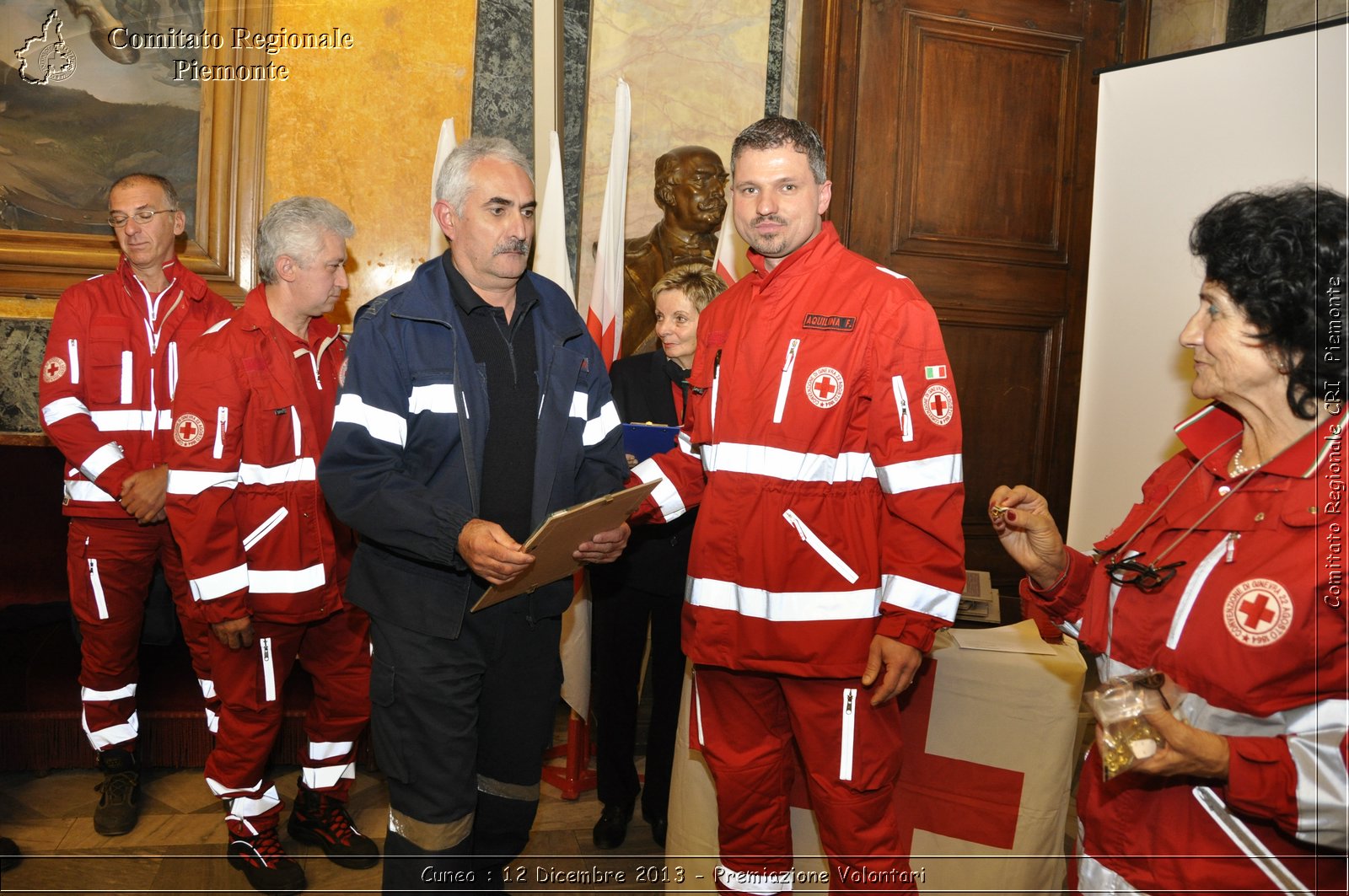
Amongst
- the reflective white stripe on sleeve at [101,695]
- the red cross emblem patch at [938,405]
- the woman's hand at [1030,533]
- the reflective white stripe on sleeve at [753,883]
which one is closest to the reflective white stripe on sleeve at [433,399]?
the red cross emblem patch at [938,405]

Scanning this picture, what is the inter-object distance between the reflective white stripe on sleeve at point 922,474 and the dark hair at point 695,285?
1147mm

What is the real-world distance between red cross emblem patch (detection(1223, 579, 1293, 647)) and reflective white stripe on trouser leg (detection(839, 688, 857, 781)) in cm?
90

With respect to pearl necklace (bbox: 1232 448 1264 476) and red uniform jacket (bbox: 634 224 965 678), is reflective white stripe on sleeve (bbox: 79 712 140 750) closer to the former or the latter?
red uniform jacket (bbox: 634 224 965 678)

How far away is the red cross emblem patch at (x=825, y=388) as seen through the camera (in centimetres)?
207

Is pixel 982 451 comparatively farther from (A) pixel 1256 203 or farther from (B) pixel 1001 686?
(A) pixel 1256 203

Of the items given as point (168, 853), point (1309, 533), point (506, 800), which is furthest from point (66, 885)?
point (1309, 533)

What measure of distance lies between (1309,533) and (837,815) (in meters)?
1.18

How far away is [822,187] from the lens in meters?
2.23

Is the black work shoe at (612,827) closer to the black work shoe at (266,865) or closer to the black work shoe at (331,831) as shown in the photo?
the black work shoe at (331,831)

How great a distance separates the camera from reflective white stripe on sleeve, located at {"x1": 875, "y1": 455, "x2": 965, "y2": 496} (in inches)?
79.0

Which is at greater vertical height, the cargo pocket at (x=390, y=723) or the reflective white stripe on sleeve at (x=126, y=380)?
the reflective white stripe on sleeve at (x=126, y=380)

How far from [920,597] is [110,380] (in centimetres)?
274

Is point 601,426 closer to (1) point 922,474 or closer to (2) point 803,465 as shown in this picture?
(2) point 803,465

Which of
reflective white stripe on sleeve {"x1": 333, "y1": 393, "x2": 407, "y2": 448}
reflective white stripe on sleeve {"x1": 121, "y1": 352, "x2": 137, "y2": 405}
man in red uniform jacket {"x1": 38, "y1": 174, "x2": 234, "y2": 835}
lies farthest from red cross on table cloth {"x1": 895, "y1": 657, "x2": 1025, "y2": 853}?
reflective white stripe on sleeve {"x1": 121, "y1": 352, "x2": 137, "y2": 405}
